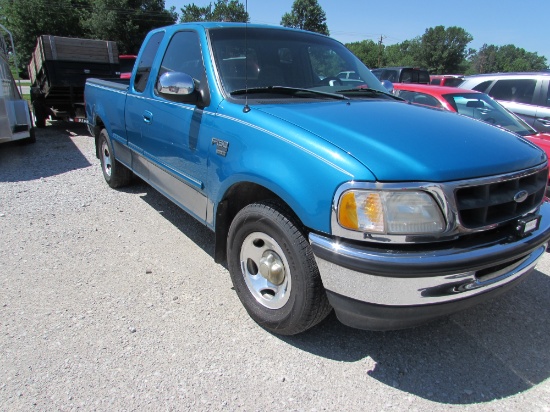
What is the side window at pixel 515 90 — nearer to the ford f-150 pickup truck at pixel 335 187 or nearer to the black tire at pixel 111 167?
the ford f-150 pickup truck at pixel 335 187

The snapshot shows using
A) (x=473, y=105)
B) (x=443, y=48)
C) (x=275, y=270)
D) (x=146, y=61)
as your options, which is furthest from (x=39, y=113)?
(x=443, y=48)

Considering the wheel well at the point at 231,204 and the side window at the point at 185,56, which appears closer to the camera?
the wheel well at the point at 231,204

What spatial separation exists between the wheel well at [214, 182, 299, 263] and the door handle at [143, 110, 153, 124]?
1.35m

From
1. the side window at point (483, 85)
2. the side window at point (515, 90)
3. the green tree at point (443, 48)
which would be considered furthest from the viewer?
the green tree at point (443, 48)

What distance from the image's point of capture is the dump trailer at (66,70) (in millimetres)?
9516

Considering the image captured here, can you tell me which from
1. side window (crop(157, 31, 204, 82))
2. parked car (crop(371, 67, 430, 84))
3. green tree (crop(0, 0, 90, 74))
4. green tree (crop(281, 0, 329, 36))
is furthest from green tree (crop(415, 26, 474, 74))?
side window (crop(157, 31, 204, 82))

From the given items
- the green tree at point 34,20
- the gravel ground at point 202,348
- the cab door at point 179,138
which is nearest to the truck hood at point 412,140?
the cab door at point 179,138

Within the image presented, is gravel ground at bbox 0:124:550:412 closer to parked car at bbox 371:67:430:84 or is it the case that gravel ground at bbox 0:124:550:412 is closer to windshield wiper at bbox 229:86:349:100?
windshield wiper at bbox 229:86:349:100

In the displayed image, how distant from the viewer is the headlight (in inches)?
75.4

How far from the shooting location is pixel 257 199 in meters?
2.78

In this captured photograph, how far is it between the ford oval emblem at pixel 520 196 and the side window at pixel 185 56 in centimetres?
228

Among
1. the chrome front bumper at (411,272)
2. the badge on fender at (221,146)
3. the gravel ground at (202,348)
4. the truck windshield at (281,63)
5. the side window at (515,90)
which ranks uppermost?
the truck windshield at (281,63)

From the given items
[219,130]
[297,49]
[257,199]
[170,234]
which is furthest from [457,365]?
[170,234]

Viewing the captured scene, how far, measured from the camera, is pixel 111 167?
5.36 metres
